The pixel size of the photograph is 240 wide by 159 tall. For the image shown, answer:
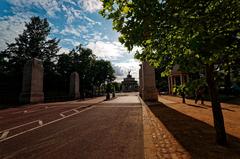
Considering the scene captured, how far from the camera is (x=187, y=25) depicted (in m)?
3.72

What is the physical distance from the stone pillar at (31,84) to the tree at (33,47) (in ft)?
75.5

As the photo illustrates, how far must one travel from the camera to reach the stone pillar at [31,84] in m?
28.3

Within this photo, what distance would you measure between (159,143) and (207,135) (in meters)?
1.84

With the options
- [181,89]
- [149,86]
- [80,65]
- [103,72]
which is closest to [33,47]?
[80,65]

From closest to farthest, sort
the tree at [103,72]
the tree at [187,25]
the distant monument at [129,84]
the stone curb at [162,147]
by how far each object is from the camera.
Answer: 1. the tree at [187,25]
2. the stone curb at [162,147]
3. the tree at [103,72]
4. the distant monument at [129,84]

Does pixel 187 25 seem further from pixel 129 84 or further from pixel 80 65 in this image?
pixel 129 84

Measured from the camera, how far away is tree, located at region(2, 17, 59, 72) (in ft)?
172

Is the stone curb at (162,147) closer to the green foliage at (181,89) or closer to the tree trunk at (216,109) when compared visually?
the tree trunk at (216,109)

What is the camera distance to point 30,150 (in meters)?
5.53

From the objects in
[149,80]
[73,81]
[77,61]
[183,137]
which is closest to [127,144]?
[183,137]

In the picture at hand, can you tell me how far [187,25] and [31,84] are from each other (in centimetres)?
2863

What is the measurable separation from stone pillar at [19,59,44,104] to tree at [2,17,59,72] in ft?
75.5

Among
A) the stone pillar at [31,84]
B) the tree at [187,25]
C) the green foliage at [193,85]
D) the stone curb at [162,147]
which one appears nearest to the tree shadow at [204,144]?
the stone curb at [162,147]

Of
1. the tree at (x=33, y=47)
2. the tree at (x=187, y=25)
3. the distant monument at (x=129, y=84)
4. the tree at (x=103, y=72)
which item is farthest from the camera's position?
the distant monument at (x=129, y=84)
